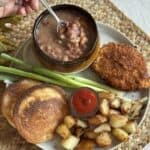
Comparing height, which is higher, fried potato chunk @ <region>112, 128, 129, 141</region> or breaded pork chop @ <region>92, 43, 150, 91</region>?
breaded pork chop @ <region>92, 43, 150, 91</region>

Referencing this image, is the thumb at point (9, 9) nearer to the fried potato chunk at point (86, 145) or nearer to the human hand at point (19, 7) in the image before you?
the human hand at point (19, 7)

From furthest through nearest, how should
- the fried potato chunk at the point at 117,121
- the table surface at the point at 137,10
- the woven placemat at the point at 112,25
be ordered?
the table surface at the point at 137,10
the woven placemat at the point at 112,25
the fried potato chunk at the point at 117,121

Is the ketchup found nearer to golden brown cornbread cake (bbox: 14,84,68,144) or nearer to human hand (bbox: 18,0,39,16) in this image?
golden brown cornbread cake (bbox: 14,84,68,144)

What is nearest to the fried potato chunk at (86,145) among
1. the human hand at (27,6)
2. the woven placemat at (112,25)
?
the woven placemat at (112,25)

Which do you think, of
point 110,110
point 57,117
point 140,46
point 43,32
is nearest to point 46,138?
point 57,117

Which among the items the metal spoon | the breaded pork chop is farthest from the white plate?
the metal spoon

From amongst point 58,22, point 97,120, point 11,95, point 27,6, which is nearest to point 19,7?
point 27,6

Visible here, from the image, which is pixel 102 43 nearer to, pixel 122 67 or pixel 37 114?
pixel 122 67

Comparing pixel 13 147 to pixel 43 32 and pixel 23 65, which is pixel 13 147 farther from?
pixel 43 32
